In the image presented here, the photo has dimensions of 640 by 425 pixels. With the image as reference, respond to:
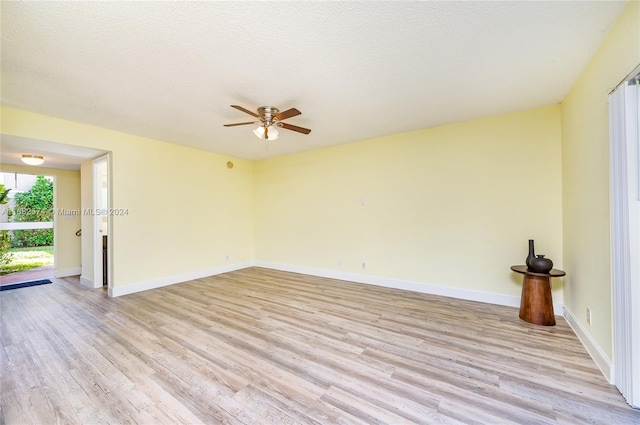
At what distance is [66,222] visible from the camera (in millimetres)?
5250

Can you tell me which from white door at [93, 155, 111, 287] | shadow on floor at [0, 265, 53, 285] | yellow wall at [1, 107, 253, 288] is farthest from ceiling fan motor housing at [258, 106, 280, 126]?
shadow on floor at [0, 265, 53, 285]

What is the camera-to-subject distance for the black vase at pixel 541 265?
2.67m

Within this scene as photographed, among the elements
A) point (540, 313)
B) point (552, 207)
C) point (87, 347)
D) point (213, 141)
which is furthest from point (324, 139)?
point (87, 347)

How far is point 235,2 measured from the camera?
1510 millimetres

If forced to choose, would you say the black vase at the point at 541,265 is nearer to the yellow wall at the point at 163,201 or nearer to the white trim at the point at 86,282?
the yellow wall at the point at 163,201

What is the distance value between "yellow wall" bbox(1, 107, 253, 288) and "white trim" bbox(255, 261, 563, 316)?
67.2 inches

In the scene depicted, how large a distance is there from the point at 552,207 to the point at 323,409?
351cm

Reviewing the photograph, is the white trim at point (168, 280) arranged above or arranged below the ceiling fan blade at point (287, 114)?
below

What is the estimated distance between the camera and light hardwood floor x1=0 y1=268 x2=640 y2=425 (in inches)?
61.6

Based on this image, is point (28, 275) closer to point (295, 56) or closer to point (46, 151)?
point (46, 151)

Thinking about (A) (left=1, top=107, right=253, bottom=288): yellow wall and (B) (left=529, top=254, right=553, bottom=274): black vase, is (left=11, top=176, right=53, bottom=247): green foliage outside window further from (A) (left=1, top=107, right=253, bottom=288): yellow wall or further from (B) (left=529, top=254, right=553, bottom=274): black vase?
(B) (left=529, top=254, right=553, bottom=274): black vase

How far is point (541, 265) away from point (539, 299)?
0.39 m

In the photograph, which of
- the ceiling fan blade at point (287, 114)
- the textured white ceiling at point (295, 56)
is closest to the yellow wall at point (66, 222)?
the textured white ceiling at point (295, 56)

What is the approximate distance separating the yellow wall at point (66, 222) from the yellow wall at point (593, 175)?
8.28m
